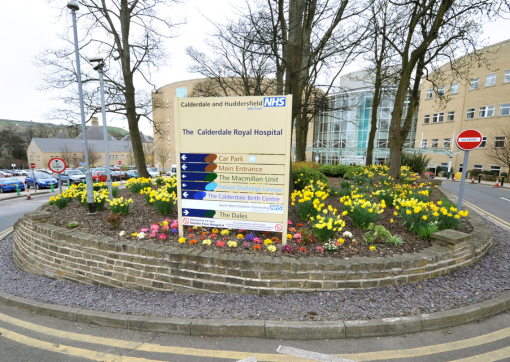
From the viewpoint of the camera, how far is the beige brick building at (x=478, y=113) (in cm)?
2414

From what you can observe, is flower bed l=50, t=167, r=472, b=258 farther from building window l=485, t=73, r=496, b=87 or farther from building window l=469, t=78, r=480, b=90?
building window l=469, t=78, r=480, b=90

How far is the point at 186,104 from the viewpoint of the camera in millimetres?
3986

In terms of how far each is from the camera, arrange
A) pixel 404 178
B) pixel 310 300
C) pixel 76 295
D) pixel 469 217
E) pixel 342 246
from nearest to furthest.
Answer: pixel 310 300 → pixel 76 295 → pixel 342 246 → pixel 469 217 → pixel 404 178

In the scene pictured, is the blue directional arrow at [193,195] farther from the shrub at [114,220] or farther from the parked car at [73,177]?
the parked car at [73,177]

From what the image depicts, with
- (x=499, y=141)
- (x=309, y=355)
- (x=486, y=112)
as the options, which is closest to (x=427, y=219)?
(x=309, y=355)

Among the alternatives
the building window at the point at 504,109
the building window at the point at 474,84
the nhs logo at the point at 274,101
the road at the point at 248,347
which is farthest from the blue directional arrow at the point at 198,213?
the building window at the point at 474,84

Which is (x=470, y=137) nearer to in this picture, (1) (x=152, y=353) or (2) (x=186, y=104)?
(2) (x=186, y=104)

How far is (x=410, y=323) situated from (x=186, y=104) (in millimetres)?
4233

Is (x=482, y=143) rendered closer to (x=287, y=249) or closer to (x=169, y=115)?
(x=287, y=249)

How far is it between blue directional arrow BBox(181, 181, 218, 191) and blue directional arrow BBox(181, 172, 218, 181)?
0.23 ft

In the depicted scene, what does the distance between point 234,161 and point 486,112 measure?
111 ft

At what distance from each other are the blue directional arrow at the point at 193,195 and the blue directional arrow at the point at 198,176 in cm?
23

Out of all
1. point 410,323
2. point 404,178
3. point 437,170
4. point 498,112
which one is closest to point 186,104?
point 410,323

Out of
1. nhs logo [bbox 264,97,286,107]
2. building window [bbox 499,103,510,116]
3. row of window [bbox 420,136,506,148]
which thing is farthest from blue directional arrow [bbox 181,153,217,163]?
building window [bbox 499,103,510,116]
